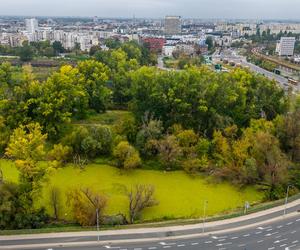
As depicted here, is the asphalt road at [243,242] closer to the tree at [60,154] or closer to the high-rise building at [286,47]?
the tree at [60,154]

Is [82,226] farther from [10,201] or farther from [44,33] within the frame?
[44,33]

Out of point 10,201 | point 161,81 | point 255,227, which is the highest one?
point 161,81

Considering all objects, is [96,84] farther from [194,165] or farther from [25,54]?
[25,54]

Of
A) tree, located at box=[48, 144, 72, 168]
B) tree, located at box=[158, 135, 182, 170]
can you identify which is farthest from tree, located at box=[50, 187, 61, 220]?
tree, located at box=[158, 135, 182, 170]

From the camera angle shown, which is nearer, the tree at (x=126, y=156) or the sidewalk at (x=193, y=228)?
the sidewalk at (x=193, y=228)

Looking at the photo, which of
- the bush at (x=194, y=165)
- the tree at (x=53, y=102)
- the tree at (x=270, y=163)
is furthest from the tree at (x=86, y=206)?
the tree at (x=53, y=102)

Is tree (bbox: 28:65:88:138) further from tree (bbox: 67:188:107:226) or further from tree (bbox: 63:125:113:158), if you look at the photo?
tree (bbox: 67:188:107:226)

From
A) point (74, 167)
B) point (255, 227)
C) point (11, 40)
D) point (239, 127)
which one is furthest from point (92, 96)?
point (11, 40)
